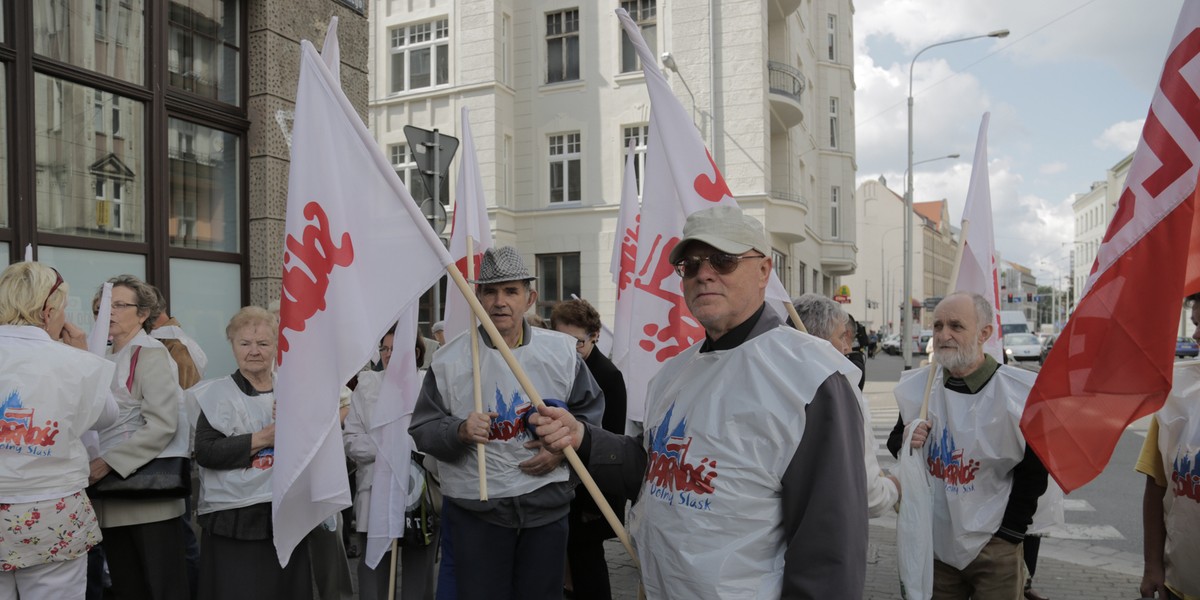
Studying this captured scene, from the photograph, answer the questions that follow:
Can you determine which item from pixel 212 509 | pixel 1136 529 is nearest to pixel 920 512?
pixel 212 509

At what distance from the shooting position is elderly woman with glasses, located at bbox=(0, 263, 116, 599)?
3305mm

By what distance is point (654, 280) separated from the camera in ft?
14.1

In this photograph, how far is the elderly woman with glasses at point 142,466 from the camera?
3.87 m

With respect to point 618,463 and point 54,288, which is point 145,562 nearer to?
point 54,288

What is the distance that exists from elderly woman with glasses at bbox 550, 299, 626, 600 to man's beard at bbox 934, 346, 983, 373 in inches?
68.4

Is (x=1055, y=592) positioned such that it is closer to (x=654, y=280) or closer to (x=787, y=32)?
(x=654, y=280)

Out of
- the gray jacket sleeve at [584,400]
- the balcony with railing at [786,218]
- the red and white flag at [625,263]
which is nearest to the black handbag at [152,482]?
the gray jacket sleeve at [584,400]

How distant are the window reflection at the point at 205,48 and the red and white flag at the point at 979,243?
595cm

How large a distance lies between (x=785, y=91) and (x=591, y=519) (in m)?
20.5

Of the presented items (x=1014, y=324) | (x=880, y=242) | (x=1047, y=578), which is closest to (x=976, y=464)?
(x=1047, y=578)

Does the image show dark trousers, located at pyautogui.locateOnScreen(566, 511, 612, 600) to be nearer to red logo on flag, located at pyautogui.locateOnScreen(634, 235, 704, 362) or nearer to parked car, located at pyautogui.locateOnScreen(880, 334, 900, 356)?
red logo on flag, located at pyautogui.locateOnScreen(634, 235, 704, 362)

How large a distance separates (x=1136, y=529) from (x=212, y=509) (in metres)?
7.46

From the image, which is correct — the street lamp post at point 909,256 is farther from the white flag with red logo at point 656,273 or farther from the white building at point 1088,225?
the white building at point 1088,225

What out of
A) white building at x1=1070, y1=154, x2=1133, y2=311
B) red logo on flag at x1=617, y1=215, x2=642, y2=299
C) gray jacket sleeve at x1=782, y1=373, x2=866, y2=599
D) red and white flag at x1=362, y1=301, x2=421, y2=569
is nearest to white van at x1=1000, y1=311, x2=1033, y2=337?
red logo on flag at x1=617, y1=215, x2=642, y2=299
